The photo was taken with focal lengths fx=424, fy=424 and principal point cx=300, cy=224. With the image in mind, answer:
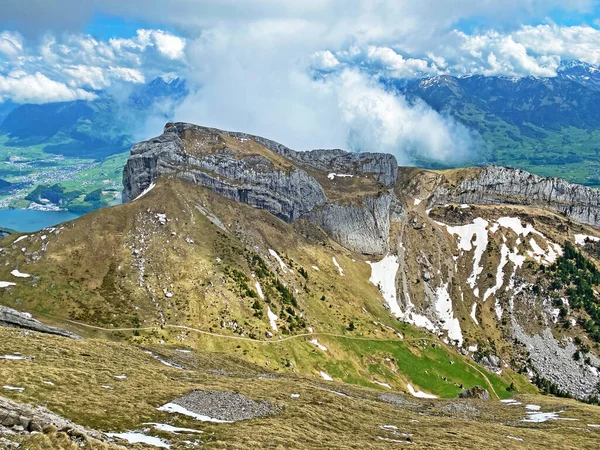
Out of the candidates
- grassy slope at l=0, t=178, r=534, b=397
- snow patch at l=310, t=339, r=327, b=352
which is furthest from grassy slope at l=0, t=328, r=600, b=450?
snow patch at l=310, t=339, r=327, b=352

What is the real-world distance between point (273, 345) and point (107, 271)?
59.3 metres

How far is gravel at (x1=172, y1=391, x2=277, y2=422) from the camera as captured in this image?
4494cm

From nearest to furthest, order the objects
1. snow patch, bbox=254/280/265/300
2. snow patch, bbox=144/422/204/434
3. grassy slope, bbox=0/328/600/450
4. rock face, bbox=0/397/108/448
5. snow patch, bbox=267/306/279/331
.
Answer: rock face, bbox=0/397/108/448, snow patch, bbox=144/422/204/434, grassy slope, bbox=0/328/600/450, snow patch, bbox=267/306/279/331, snow patch, bbox=254/280/265/300

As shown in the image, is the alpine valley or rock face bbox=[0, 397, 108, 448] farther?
the alpine valley

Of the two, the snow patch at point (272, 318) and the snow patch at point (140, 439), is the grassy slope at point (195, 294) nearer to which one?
the snow patch at point (272, 318)

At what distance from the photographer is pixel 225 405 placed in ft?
158

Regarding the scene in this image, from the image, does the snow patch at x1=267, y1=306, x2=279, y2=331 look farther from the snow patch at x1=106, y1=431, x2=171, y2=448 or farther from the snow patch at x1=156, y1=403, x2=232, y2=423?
the snow patch at x1=106, y1=431, x2=171, y2=448

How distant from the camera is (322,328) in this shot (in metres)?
165

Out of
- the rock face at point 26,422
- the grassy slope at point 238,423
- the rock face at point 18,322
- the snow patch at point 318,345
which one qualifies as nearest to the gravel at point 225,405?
the grassy slope at point 238,423

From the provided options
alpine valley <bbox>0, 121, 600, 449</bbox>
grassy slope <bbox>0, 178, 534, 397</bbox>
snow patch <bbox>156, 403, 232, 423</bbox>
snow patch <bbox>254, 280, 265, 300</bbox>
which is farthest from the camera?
snow patch <bbox>254, 280, 265, 300</bbox>

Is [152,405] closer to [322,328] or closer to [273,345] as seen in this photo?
[273,345]

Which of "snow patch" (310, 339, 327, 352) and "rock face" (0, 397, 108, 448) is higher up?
"rock face" (0, 397, 108, 448)

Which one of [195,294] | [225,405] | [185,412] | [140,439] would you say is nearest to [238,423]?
[185,412]

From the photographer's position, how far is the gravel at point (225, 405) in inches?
1769
